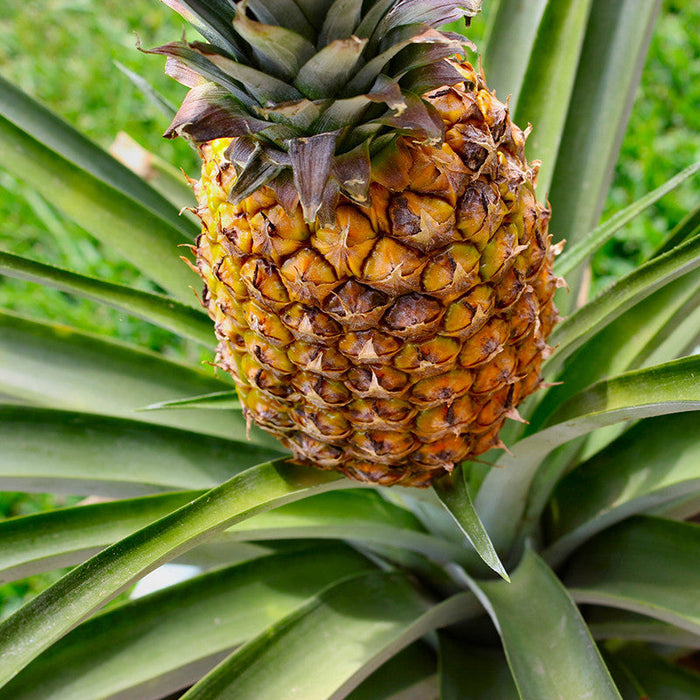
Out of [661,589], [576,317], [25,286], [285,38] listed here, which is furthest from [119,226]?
[25,286]

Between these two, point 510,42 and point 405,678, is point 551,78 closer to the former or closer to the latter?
point 510,42

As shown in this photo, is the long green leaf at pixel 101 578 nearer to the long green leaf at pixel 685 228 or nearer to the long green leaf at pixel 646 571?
the long green leaf at pixel 646 571

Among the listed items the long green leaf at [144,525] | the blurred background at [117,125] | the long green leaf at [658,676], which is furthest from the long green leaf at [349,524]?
the blurred background at [117,125]

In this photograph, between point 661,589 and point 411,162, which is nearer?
point 411,162

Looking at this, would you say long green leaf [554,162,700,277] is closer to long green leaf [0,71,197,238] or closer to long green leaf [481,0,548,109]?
long green leaf [481,0,548,109]

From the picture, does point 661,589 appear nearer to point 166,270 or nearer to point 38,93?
point 166,270

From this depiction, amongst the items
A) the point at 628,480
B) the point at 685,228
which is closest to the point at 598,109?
the point at 685,228
